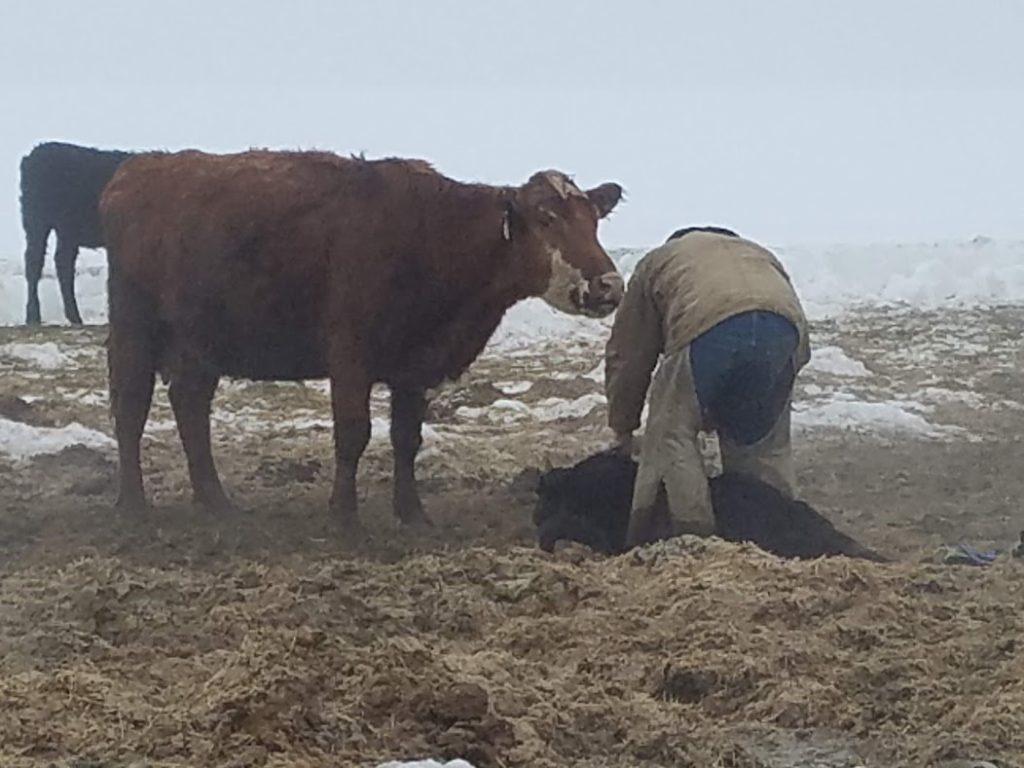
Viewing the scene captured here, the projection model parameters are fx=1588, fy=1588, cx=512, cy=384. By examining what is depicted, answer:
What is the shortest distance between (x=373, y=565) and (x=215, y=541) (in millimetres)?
1224

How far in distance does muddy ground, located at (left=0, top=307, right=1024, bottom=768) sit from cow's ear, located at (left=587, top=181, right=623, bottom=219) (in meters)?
1.45

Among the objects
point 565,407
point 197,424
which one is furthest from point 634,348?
point 565,407

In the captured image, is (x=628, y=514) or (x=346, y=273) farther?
(x=346, y=273)

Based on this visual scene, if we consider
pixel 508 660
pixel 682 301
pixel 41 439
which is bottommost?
pixel 41 439

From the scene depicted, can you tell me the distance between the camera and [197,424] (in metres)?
7.68

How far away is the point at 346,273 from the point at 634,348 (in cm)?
133

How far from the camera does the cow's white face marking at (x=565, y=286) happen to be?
681 cm

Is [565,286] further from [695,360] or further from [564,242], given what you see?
[695,360]

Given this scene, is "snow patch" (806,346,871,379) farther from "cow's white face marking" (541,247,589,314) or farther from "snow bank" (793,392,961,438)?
"cow's white face marking" (541,247,589,314)

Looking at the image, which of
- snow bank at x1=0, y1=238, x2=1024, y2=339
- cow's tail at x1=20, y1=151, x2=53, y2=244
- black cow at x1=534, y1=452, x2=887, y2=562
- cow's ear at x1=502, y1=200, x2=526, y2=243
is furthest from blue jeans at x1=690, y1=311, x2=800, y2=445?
cow's tail at x1=20, y1=151, x2=53, y2=244

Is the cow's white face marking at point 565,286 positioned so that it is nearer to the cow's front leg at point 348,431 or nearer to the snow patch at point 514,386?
the cow's front leg at point 348,431

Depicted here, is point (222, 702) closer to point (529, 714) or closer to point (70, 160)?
point (529, 714)

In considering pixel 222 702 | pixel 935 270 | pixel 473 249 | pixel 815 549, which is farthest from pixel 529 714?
pixel 935 270

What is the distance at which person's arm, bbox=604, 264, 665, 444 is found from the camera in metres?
6.70
